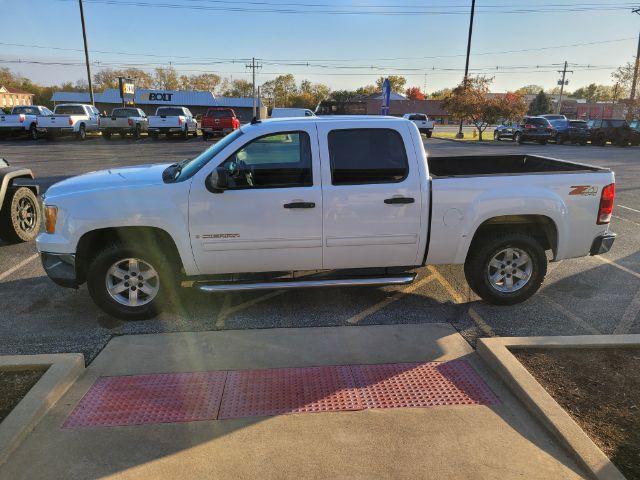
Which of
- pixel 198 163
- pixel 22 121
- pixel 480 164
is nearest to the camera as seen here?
pixel 198 163

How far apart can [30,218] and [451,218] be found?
6586 mm

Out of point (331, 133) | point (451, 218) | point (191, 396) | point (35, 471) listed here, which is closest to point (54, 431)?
point (35, 471)

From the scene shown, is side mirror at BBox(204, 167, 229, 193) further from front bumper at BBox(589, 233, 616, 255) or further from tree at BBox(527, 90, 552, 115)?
tree at BBox(527, 90, 552, 115)

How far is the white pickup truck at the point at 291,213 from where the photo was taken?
4.49 metres

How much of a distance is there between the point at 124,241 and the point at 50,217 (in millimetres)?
694

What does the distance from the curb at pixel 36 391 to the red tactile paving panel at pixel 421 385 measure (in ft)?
7.01

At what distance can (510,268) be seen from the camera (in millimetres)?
5090

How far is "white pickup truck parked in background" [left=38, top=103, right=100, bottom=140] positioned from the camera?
2669 cm

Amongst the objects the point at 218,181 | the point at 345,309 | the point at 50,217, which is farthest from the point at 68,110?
the point at 345,309

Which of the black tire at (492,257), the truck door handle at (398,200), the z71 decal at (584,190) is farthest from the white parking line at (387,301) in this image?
the z71 decal at (584,190)

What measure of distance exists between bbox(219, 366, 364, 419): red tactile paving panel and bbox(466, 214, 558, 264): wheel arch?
2.15 meters

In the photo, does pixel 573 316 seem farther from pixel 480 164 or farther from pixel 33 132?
pixel 33 132

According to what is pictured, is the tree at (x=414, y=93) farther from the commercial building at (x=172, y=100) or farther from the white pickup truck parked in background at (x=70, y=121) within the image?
the white pickup truck parked in background at (x=70, y=121)

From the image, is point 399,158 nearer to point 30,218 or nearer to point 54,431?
point 54,431
